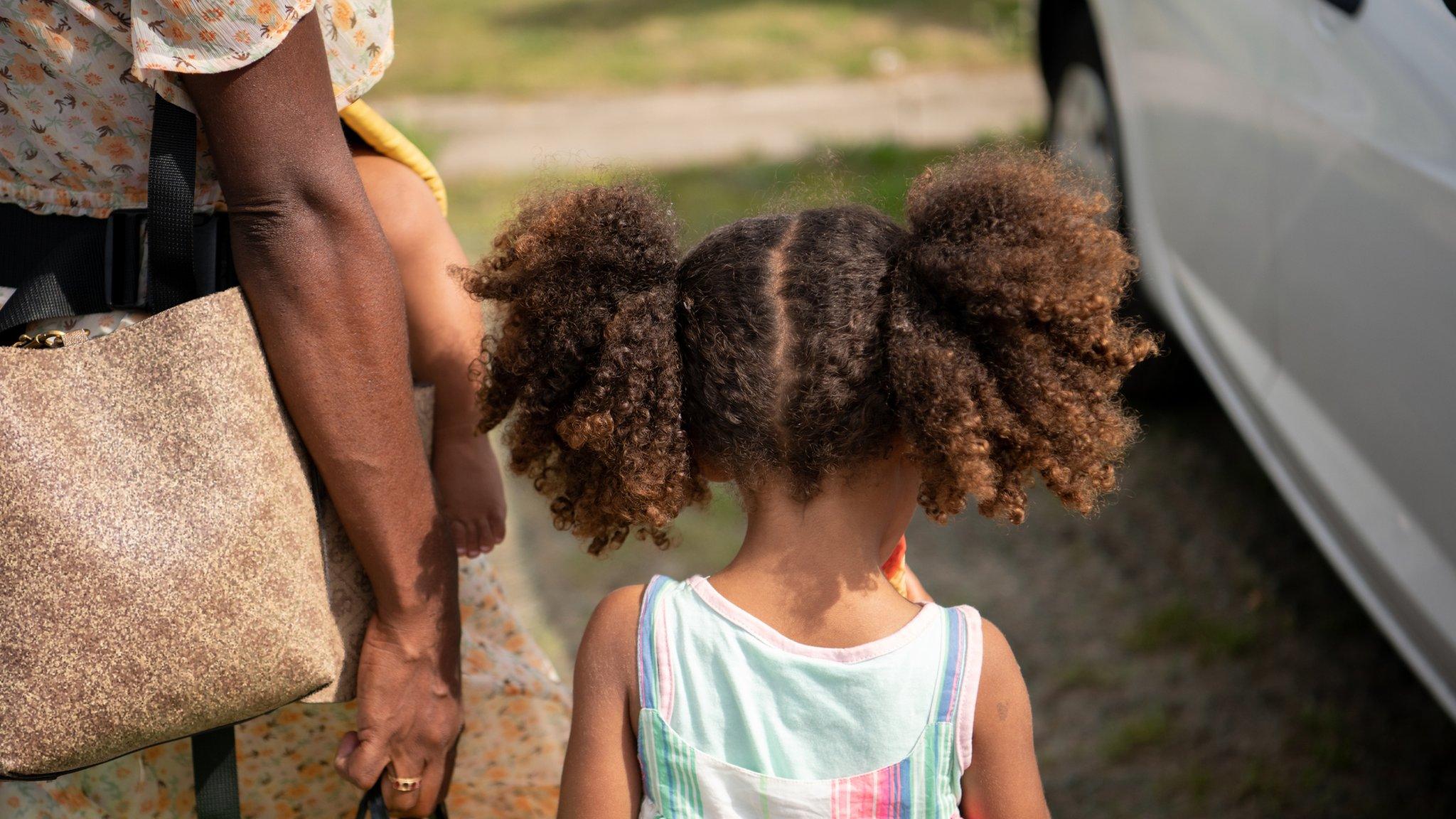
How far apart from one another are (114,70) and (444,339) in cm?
56

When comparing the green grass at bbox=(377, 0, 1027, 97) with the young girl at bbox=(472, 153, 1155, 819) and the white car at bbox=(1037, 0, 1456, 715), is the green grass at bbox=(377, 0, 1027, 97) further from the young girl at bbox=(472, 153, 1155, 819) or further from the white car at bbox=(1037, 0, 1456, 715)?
the young girl at bbox=(472, 153, 1155, 819)

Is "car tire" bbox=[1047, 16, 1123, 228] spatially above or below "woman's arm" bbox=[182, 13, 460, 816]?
below

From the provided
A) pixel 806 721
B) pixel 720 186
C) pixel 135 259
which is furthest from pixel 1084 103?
pixel 135 259

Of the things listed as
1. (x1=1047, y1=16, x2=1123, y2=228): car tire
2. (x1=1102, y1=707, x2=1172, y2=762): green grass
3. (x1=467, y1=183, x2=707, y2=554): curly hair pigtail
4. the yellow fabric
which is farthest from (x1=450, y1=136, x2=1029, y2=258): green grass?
(x1=467, y1=183, x2=707, y2=554): curly hair pigtail

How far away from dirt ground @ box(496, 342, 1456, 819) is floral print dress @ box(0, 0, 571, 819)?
3.53 ft

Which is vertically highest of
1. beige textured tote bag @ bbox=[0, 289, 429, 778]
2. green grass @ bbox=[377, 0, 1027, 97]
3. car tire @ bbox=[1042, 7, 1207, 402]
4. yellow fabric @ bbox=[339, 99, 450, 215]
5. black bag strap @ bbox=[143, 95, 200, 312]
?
black bag strap @ bbox=[143, 95, 200, 312]

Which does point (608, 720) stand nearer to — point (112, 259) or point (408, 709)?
point (408, 709)

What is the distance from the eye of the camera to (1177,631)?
9.74 feet

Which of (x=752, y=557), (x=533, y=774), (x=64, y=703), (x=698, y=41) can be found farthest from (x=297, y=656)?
(x=698, y=41)

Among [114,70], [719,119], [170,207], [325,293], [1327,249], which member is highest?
[114,70]

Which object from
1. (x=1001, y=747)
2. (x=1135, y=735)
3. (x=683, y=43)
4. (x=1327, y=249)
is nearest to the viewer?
(x=1001, y=747)

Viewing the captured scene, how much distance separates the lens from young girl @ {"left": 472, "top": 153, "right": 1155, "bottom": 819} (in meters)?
1.34

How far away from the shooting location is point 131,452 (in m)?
A: 1.28

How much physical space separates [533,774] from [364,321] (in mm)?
866
